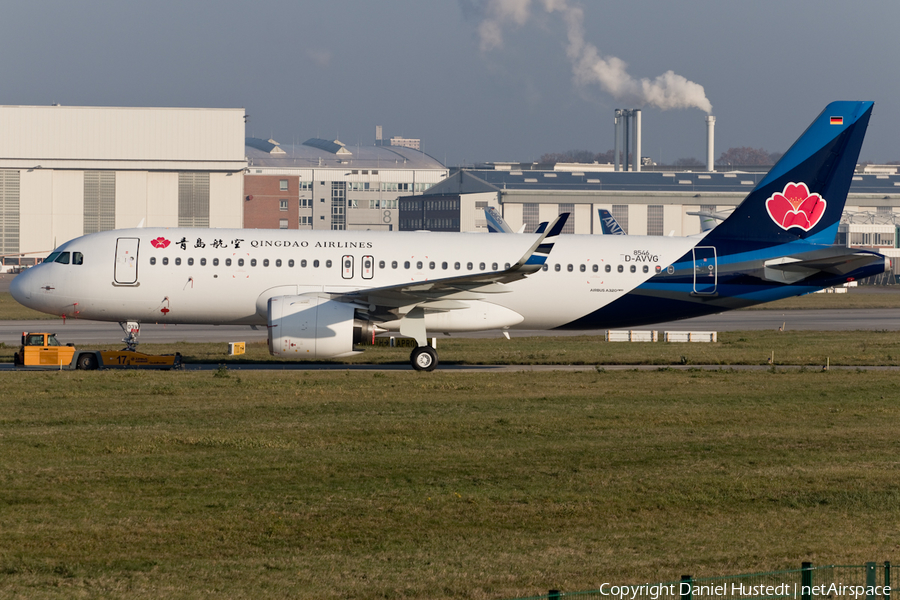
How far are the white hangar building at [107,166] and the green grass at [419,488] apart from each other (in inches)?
3809

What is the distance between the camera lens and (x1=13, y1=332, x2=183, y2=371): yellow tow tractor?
3353 centimetres

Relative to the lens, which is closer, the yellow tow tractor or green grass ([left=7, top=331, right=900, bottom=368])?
the yellow tow tractor

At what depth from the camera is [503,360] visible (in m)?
40.3

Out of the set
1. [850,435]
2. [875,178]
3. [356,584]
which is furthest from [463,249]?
[875,178]

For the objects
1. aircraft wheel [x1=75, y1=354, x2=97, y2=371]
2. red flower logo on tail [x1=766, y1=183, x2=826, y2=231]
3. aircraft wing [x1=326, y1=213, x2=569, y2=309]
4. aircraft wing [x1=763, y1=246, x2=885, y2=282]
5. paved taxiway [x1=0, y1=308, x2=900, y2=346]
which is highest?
red flower logo on tail [x1=766, y1=183, x2=826, y2=231]

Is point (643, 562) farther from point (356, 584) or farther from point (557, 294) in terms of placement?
point (557, 294)

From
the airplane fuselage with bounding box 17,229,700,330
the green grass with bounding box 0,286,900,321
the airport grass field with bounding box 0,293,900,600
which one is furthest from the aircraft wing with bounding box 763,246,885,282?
the green grass with bounding box 0,286,900,321

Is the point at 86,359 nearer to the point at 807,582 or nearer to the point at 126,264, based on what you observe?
the point at 126,264

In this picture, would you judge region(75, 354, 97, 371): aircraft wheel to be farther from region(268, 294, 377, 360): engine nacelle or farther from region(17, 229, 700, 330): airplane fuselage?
region(268, 294, 377, 360): engine nacelle

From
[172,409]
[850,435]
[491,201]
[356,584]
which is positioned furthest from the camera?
[491,201]

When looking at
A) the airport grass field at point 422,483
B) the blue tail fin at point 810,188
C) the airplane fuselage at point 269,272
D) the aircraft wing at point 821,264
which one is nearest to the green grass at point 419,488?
the airport grass field at point 422,483

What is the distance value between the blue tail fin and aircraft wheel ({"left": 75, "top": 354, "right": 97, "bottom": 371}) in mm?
21352

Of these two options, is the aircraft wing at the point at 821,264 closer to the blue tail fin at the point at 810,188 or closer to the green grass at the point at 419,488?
the blue tail fin at the point at 810,188

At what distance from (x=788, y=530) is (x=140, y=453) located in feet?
39.0
